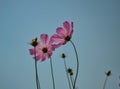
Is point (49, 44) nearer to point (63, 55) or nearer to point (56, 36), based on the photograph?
point (56, 36)

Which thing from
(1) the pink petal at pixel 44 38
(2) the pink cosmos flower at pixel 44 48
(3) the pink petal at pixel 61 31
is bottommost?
(2) the pink cosmos flower at pixel 44 48

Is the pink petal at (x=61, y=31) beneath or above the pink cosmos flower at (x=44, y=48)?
above

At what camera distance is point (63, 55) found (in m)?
0.56

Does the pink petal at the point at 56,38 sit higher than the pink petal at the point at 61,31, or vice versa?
the pink petal at the point at 61,31

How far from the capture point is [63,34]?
405 mm

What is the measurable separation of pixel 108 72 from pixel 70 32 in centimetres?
25

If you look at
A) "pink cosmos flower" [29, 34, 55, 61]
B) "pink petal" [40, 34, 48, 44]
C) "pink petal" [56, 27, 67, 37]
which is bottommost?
"pink cosmos flower" [29, 34, 55, 61]

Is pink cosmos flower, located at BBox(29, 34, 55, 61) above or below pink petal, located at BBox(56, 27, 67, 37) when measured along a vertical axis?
below

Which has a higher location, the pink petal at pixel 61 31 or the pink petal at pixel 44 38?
the pink petal at pixel 61 31

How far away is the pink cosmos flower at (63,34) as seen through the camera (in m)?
0.39

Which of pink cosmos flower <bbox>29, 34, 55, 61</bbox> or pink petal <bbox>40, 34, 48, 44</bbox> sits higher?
pink petal <bbox>40, 34, 48, 44</bbox>

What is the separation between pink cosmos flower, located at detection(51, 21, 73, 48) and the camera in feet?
1.29

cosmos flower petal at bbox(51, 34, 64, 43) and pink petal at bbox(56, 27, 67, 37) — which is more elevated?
pink petal at bbox(56, 27, 67, 37)

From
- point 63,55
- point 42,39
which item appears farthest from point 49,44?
point 63,55
